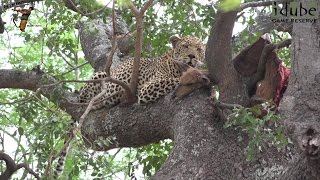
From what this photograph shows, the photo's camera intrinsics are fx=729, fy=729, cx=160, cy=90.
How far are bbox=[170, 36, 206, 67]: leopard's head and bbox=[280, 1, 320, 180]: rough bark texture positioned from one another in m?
3.88

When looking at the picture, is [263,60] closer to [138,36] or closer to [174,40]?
[138,36]

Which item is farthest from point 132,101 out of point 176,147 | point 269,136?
point 269,136

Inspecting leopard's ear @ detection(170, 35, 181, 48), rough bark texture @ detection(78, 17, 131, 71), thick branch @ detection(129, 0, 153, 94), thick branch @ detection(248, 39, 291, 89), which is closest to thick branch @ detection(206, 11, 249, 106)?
thick branch @ detection(248, 39, 291, 89)

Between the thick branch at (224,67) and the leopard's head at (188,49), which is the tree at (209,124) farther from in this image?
the leopard's head at (188,49)

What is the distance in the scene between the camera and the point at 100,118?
7207 mm

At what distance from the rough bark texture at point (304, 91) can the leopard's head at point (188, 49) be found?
3.88 metres

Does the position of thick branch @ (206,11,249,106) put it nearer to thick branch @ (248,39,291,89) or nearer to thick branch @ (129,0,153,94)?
thick branch @ (248,39,291,89)

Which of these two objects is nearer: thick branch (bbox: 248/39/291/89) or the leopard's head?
thick branch (bbox: 248/39/291/89)

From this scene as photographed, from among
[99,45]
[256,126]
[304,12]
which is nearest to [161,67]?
[99,45]

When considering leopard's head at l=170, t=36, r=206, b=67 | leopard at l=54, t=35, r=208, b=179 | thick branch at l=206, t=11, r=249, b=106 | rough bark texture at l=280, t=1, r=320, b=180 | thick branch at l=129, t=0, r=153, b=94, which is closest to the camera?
rough bark texture at l=280, t=1, r=320, b=180

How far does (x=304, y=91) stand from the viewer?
4398 mm

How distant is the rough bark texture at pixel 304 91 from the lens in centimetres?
425

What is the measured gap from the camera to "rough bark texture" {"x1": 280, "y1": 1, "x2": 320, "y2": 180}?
4246mm

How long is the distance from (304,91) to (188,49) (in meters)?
4.17
